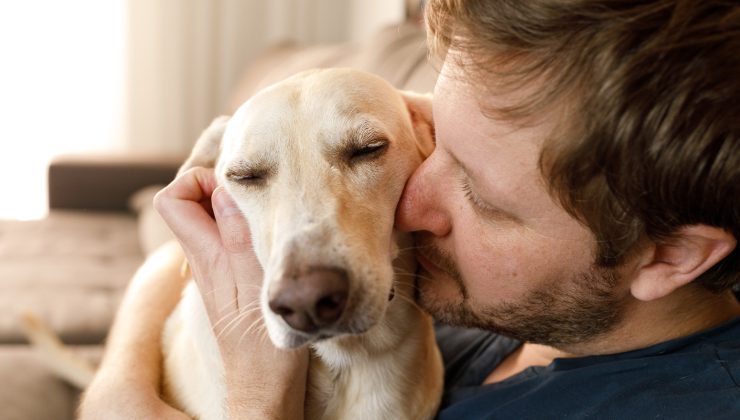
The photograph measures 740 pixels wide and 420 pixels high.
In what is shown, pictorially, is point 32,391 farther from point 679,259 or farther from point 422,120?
point 679,259

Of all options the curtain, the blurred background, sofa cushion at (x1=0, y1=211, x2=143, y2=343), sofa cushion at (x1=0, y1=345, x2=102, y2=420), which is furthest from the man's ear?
the curtain

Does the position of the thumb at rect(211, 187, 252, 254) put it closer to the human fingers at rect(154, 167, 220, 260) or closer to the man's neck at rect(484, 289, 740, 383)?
the human fingers at rect(154, 167, 220, 260)

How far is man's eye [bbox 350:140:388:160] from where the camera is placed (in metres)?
1.27

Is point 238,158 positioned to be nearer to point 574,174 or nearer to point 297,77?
point 297,77

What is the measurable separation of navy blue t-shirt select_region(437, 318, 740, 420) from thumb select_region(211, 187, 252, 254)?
512 mm

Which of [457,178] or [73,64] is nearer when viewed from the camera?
[457,178]

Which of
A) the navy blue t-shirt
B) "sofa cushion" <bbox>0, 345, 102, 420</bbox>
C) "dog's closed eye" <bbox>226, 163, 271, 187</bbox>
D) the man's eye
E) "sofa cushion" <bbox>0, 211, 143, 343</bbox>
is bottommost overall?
"sofa cushion" <bbox>0, 211, 143, 343</bbox>

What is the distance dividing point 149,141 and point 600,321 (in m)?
4.24

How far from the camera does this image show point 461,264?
1244 mm

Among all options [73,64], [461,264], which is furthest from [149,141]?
[461,264]

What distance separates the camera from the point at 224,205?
4.39 ft

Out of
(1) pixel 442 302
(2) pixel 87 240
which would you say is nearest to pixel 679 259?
(1) pixel 442 302

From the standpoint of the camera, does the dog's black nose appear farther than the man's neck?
No

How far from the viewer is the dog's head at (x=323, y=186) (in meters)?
1.06
